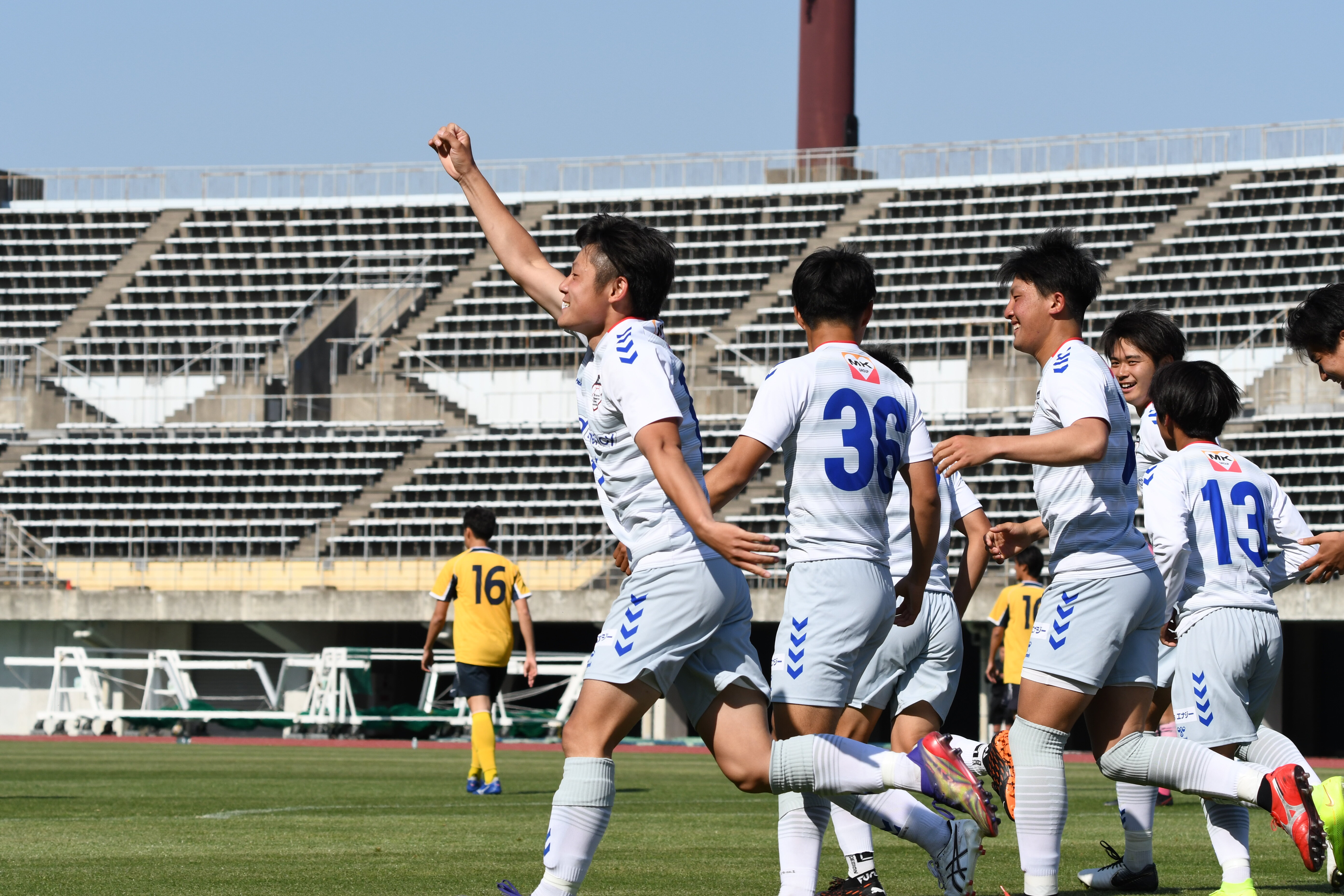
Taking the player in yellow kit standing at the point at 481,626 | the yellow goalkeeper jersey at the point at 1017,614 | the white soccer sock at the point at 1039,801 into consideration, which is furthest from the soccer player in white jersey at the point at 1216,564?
the yellow goalkeeper jersey at the point at 1017,614

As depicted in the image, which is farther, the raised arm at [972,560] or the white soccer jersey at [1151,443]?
the white soccer jersey at [1151,443]

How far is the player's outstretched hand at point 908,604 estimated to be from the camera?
5.32 metres

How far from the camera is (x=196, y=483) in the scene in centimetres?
2867

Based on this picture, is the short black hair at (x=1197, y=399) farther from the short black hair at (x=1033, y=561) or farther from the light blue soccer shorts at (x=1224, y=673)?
the short black hair at (x=1033, y=561)

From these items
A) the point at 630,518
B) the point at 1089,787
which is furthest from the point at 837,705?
Result: the point at 1089,787

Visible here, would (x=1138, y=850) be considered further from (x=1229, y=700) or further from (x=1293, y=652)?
(x=1293, y=652)

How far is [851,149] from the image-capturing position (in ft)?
115

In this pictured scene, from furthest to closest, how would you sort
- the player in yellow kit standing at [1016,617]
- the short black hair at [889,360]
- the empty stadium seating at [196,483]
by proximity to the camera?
the empty stadium seating at [196,483] < the player in yellow kit standing at [1016,617] < the short black hair at [889,360]

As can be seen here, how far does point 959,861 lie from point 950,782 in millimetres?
365

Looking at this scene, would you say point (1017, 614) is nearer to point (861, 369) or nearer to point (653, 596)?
point (861, 369)

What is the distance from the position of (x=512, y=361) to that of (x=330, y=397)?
11.1 ft

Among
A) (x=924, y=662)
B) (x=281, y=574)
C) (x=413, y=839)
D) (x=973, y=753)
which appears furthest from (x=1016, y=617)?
(x=281, y=574)

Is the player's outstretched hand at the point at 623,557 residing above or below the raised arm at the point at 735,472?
below

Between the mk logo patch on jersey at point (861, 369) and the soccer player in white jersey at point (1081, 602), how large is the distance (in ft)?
1.52
